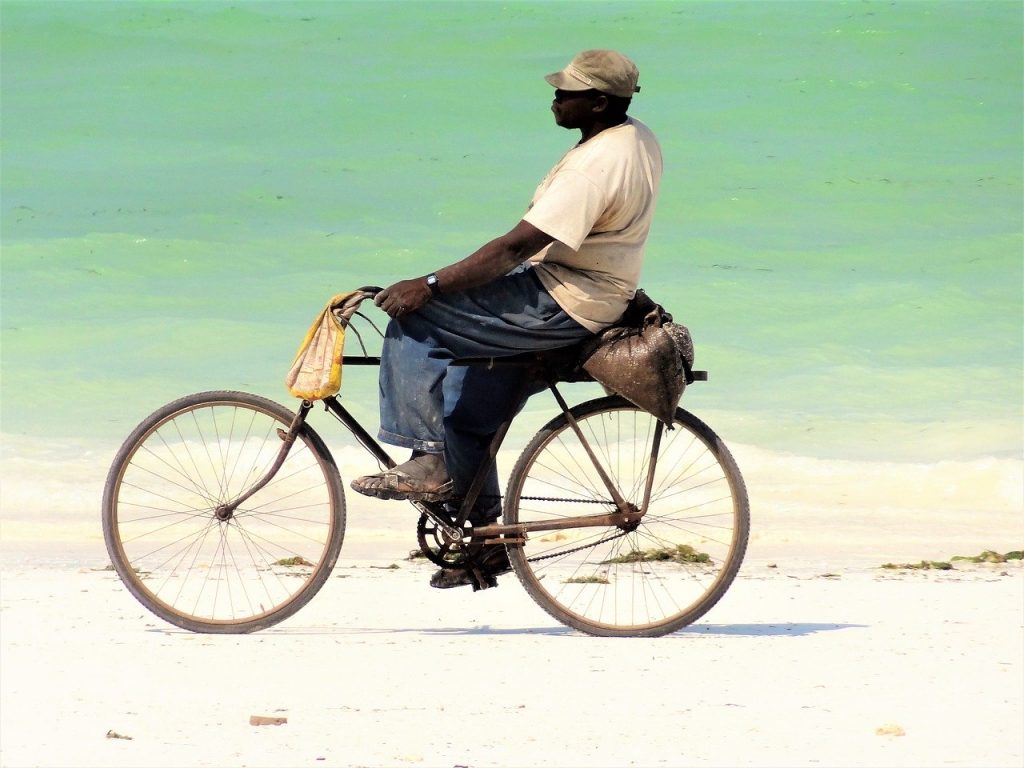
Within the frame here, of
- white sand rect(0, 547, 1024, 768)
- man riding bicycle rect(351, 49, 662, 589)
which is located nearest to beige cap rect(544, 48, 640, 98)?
man riding bicycle rect(351, 49, 662, 589)

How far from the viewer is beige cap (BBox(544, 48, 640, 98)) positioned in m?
5.24

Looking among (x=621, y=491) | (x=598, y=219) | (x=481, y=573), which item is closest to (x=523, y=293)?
(x=598, y=219)

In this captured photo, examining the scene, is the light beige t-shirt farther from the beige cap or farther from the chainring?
the chainring

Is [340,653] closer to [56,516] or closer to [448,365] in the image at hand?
[448,365]

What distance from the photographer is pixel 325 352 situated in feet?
18.0

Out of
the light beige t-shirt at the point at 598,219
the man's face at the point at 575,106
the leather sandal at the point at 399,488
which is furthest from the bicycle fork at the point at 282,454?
the man's face at the point at 575,106

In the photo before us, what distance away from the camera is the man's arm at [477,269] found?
516cm

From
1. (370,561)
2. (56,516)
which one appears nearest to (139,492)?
(56,516)

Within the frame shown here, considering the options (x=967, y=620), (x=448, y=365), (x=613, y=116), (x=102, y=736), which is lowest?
(x=102, y=736)

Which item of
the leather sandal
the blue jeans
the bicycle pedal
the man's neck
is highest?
the man's neck

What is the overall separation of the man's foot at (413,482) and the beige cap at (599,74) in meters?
1.30

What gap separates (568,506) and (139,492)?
4.68 m

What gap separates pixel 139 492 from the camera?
10008 mm

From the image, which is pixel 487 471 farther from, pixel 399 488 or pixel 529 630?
pixel 529 630
